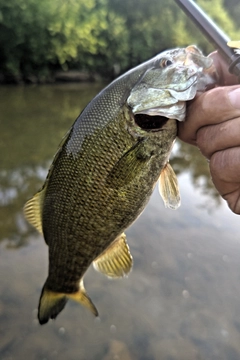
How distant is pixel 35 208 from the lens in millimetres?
2283

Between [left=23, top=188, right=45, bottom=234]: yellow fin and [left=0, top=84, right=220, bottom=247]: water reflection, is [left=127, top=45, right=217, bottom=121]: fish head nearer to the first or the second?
[left=23, top=188, right=45, bottom=234]: yellow fin

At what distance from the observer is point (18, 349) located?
3650mm

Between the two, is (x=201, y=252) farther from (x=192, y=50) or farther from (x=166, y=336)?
(x=192, y=50)

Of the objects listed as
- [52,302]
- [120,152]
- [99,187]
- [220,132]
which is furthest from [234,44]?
[52,302]

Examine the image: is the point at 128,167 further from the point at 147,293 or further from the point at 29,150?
the point at 29,150

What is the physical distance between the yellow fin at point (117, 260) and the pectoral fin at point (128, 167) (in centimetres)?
55

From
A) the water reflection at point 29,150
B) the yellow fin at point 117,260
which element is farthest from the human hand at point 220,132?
the water reflection at point 29,150

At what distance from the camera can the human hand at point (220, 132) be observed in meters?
1.70

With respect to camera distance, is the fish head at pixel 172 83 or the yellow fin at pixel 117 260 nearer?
the fish head at pixel 172 83

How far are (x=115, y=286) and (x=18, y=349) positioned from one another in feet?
4.56

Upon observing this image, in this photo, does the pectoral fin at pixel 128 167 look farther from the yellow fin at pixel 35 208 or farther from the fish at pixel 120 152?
the yellow fin at pixel 35 208

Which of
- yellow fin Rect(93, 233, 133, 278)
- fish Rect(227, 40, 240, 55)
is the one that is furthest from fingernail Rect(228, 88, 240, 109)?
yellow fin Rect(93, 233, 133, 278)

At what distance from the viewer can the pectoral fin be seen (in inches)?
75.2

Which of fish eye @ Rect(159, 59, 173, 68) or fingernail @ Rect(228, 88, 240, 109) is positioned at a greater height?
fish eye @ Rect(159, 59, 173, 68)
